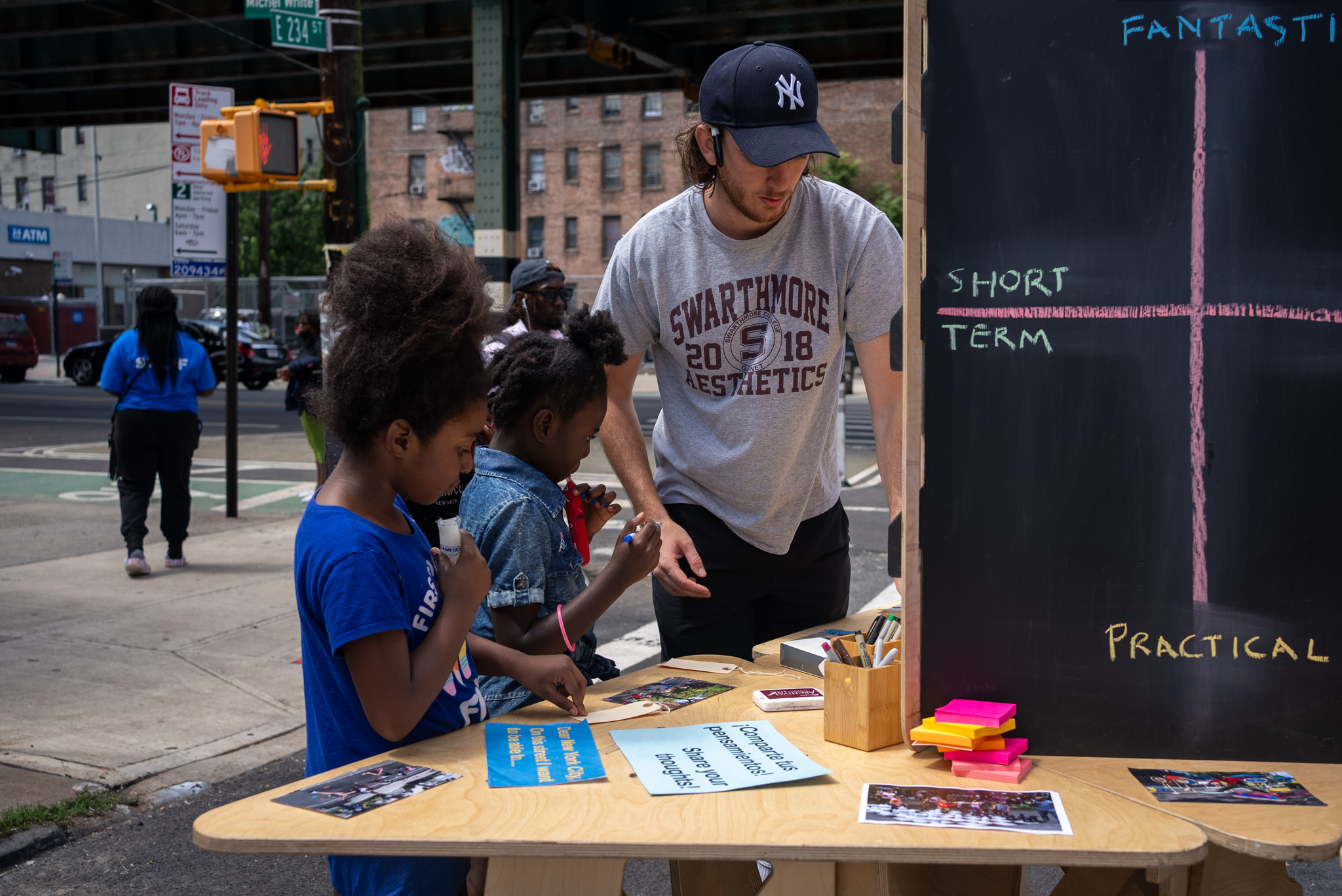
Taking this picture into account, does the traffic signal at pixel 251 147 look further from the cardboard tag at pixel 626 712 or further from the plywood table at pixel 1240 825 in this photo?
the plywood table at pixel 1240 825

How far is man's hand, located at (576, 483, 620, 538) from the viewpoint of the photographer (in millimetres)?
2824

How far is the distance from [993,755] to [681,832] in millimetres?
566

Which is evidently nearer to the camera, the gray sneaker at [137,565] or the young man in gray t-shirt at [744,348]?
the young man in gray t-shirt at [744,348]

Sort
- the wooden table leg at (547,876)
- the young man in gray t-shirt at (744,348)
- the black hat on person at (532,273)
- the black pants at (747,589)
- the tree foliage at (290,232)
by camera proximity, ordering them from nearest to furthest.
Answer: the wooden table leg at (547,876), the young man in gray t-shirt at (744,348), the black pants at (747,589), the black hat on person at (532,273), the tree foliage at (290,232)

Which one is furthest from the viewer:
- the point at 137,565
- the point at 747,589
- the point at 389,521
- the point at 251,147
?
the point at 251,147

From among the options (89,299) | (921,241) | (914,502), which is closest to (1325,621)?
(914,502)

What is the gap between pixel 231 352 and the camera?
34.8 feet

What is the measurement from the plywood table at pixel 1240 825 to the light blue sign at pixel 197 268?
34.4ft

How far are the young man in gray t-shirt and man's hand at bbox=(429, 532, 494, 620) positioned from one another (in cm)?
81

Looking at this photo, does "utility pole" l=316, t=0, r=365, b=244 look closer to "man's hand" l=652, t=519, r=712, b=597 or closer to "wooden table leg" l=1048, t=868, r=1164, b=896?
"man's hand" l=652, t=519, r=712, b=597

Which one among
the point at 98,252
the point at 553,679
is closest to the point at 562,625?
the point at 553,679

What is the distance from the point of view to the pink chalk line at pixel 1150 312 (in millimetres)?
1927

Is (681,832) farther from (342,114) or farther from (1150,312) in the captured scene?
(342,114)

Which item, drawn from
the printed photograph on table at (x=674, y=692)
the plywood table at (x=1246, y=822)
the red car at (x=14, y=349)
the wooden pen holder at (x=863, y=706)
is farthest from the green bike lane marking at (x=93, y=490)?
the red car at (x=14, y=349)
